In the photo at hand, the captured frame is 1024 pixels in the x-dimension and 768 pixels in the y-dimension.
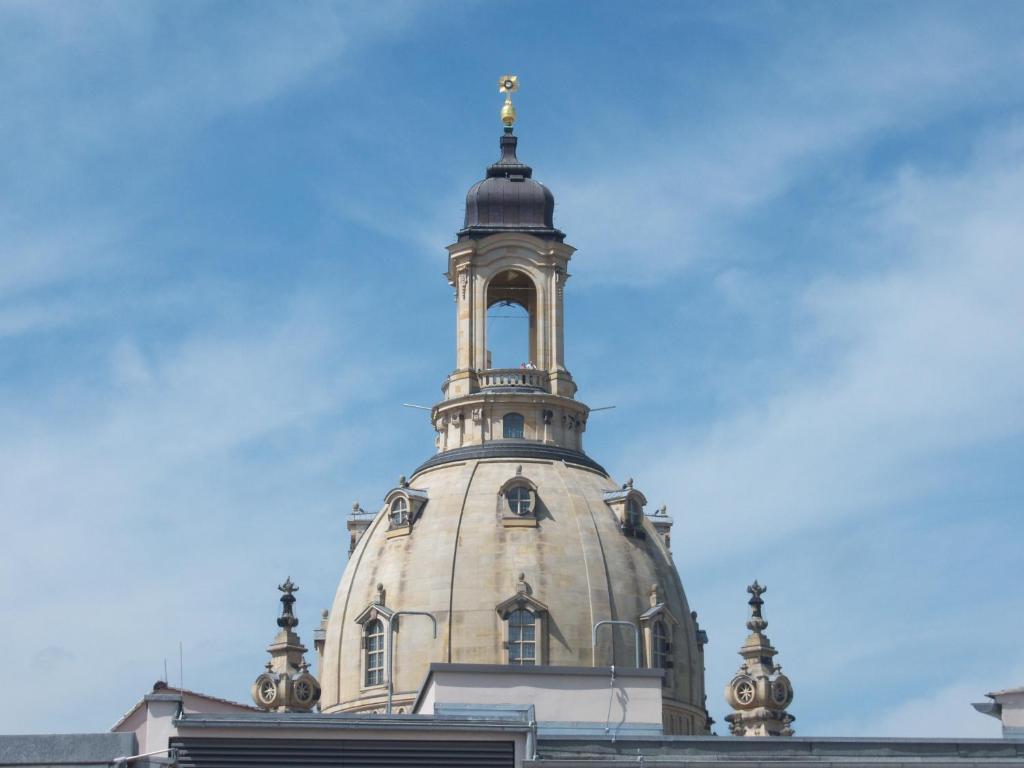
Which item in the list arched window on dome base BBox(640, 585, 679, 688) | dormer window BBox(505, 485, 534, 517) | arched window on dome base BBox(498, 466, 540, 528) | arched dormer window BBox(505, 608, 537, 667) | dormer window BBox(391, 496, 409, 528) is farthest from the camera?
dormer window BBox(391, 496, 409, 528)

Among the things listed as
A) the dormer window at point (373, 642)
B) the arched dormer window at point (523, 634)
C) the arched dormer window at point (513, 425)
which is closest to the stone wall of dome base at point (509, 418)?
the arched dormer window at point (513, 425)

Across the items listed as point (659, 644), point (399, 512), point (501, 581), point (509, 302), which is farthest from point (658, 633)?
point (509, 302)

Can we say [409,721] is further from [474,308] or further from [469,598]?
[474,308]

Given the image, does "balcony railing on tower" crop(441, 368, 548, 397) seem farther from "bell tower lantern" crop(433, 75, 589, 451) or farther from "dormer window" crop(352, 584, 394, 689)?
"dormer window" crop(352, 584, 394, 689)

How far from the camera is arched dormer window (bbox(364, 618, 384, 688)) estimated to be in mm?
116500

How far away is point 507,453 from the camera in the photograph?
12200 centimetres

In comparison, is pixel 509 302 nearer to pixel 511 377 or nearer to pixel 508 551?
pixel 511 377

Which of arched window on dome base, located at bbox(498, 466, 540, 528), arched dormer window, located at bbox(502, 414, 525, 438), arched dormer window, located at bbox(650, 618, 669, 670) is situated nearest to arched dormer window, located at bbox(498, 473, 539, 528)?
arched window on dome base, located at bbox(498, 466, 540, 528)

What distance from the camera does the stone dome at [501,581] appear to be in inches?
4530

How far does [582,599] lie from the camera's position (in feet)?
382

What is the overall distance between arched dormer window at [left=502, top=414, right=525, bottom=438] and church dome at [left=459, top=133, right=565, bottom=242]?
8.72m

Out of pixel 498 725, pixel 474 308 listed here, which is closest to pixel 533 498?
pixel 474 308

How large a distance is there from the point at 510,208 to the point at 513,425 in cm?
1075

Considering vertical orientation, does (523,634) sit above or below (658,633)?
below
